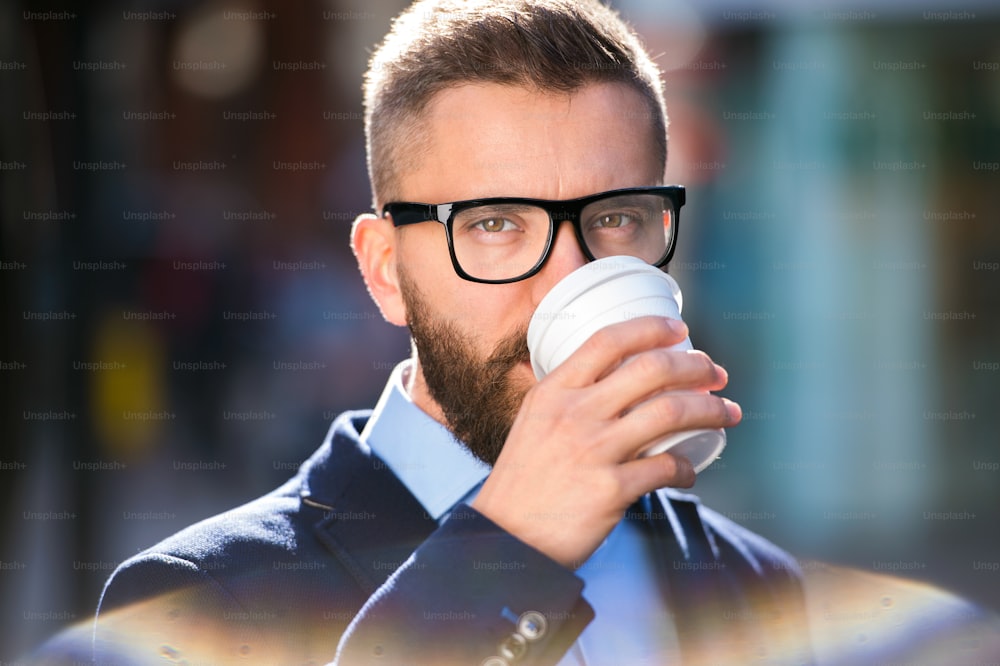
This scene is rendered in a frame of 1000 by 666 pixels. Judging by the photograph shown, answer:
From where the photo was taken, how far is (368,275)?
7.17 feet

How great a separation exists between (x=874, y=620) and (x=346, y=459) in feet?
5.92

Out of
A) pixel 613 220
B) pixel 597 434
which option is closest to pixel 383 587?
pixel 597 434

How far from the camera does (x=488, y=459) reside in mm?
1911

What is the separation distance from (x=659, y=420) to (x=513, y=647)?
40 centimetres

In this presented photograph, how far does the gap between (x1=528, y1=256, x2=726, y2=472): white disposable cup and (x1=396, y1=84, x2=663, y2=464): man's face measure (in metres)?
0.29

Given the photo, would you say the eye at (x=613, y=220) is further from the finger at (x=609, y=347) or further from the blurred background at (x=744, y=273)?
the blurred background at (x=744, y=273)

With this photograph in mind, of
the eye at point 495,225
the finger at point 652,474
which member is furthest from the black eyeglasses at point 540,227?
the finger at point 652,474

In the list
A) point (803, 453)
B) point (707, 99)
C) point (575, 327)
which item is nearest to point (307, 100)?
point (707, 99)

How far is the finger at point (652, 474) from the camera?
136cm

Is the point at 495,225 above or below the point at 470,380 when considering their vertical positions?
above

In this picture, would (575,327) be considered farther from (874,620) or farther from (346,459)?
(874,620)

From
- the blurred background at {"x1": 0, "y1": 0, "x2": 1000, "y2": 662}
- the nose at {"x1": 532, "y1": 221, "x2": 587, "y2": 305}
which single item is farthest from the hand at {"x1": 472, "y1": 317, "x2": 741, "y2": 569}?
the blurred background at {"x1": 0, "y1": 0, "x2": 1000, "y2": 662}

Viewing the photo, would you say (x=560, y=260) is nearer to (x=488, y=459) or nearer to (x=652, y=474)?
(x=488, y=459)

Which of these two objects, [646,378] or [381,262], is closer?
[646,378]
